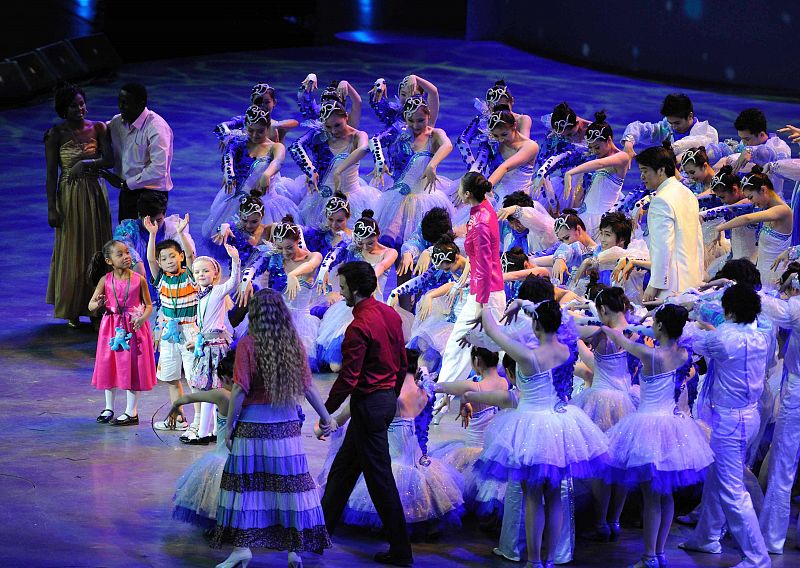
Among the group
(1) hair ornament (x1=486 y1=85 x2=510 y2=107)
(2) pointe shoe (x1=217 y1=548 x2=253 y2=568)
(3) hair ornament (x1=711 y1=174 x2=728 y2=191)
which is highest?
(1) hair ornament (x1=486 y1=85 x2=510 y2=107)

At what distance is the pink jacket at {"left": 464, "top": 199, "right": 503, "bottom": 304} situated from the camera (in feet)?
23.9

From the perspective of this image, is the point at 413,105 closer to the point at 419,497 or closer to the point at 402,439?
the point at 402,439

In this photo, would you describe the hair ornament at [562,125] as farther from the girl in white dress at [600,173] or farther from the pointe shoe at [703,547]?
the pointe shoe at [703,547]

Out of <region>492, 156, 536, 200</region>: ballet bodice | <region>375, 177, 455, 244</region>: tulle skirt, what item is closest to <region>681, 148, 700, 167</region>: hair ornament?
<region>492, 156, 536, 200</region>: ballet bodice

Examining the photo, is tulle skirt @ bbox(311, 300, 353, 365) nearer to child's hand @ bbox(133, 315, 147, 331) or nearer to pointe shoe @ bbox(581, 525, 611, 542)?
child's hand @ bbox(133, 315, 147, 331)

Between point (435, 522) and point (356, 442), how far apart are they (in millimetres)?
679

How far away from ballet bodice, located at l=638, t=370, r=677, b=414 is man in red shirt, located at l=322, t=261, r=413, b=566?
1.20m

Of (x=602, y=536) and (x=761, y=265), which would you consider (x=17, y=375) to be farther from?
(x=761, y=265)

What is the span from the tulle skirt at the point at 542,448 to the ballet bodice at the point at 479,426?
2.90ft

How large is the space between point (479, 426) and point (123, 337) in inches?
97.8

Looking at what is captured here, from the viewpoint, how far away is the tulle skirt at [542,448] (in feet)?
19.0

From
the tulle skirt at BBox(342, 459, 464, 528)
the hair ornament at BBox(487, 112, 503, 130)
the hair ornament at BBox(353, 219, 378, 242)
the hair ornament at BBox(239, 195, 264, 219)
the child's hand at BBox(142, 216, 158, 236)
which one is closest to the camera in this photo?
the tulle skirt at BBox(342, 459, 464, 528)

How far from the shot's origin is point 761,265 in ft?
27.8

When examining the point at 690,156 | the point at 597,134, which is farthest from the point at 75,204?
the point at 690,156
